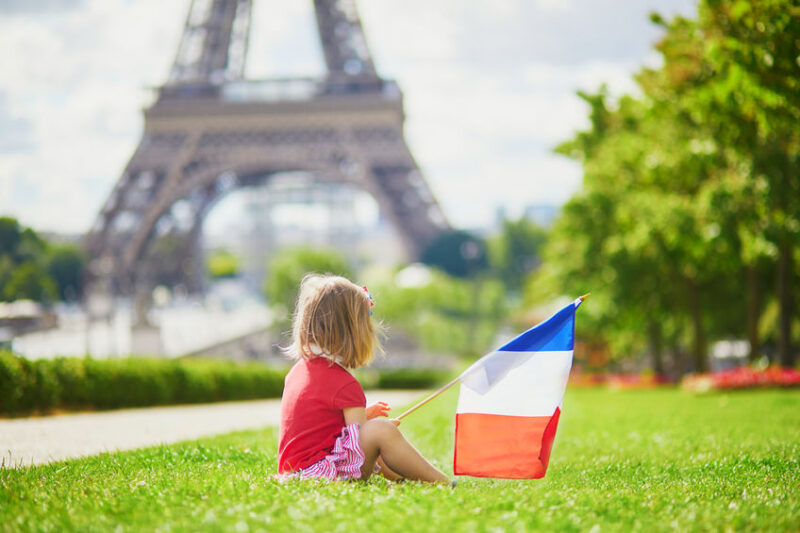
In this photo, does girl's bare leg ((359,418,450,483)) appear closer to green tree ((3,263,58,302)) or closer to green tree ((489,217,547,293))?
green tree ((3,263,58,302))

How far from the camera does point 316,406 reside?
→ 4.40 meters

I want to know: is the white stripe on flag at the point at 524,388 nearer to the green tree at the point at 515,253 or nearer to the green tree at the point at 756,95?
the green tree at the point at 756,95

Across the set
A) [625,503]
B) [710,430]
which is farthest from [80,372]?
[625,503]

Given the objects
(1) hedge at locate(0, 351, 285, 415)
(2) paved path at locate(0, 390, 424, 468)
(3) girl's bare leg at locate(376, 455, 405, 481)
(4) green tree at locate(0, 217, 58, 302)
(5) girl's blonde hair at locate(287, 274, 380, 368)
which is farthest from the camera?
(4) green tree at locate(0, 217, 58, 302)

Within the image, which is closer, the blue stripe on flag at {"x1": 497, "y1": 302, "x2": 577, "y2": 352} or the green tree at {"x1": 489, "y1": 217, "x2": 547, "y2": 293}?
the blue stripe on flag at {"x1": 497, "y1": 302, "x2": 577, "y2": 352}

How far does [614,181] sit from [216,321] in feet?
105

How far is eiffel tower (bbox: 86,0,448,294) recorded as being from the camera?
42125 millimetres

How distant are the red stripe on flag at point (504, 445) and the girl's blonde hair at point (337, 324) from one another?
753mm

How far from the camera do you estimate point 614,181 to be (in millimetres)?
21484

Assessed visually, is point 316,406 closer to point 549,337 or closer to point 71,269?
point 549,337

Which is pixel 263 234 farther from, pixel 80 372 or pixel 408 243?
pixel 80 372

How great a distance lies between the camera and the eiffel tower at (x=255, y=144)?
42125mm

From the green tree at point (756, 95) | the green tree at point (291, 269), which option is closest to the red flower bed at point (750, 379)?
the green tree at point (756, 95)

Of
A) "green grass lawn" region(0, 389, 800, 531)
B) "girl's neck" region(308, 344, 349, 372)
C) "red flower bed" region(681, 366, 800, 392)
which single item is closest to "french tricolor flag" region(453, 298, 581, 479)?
"green grass lawn" region(0, 389, 800, 531)
